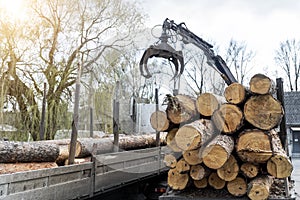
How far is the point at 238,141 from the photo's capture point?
10.6 ft

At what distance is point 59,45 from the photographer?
31.8ft

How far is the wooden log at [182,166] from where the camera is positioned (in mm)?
3352

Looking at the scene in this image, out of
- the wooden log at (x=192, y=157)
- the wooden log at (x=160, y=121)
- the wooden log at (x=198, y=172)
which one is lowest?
the wooden log at (x=198, y=172)

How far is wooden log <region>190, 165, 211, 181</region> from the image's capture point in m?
3.27

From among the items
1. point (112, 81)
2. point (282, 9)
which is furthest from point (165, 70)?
point (112, 81)

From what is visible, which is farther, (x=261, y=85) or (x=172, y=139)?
(x=172, y=139)

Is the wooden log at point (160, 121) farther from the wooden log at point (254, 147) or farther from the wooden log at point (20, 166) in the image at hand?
the wooden log at point (20, 166)

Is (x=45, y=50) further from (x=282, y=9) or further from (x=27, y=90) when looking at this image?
(x=282, y=9)

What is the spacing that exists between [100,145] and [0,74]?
4959 millimetres

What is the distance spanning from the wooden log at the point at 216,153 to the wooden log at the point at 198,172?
20 cm

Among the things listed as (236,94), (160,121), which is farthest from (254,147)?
(160,121)

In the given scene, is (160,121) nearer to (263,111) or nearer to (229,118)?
(229,118)

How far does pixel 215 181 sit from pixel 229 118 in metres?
0.64

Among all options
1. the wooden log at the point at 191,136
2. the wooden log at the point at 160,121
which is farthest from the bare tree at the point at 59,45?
the wooden log at the point at 191,136
